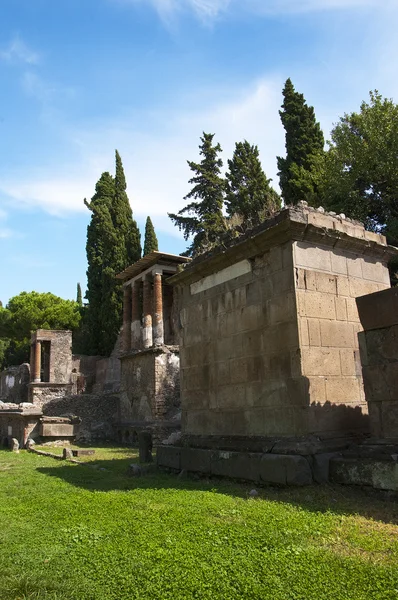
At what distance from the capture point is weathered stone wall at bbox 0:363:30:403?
34281 millimetres

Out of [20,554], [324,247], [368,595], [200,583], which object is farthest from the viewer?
[324,247]

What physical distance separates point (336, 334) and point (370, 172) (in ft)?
49.5

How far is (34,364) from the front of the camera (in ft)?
105

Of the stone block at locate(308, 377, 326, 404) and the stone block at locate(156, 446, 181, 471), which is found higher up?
the stone block at locate(308, 377, 326, 404)

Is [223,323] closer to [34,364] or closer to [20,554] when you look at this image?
[20,554]

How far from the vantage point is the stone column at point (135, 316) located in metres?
26.4

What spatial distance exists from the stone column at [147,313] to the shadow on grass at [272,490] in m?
16.6

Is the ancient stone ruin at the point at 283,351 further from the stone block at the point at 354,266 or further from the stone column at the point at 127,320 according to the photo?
the stone column at the point at 127,320

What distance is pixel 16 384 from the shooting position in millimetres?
34844

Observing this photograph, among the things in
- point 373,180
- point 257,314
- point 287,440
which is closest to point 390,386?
point 287,440

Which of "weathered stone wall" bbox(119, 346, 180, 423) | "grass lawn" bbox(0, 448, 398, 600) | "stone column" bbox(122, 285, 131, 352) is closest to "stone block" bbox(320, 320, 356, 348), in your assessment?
"grass lawn" bbox(0, 448, 398, 600)

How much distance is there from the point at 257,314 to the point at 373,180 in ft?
49.7

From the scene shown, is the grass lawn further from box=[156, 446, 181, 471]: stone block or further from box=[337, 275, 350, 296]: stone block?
box=[337, 275, 350, 296]: stone block

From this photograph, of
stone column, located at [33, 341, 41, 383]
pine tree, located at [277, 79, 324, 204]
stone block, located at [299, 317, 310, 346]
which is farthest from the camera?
stone column, located at [33, 341, 41, 383]
